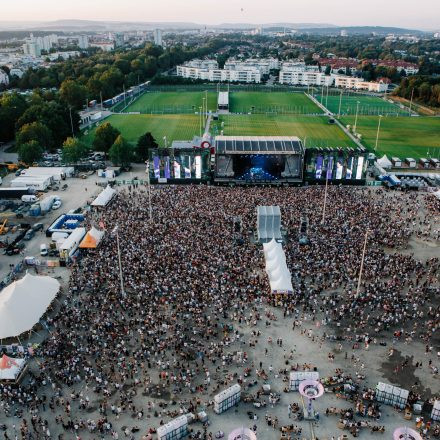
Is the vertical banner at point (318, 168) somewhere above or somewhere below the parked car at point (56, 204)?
above

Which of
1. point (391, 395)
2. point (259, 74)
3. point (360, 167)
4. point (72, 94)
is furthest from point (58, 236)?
point (259, 74)

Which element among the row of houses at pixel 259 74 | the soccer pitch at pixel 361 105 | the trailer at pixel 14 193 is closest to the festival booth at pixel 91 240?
the trailer at pixel 14 193

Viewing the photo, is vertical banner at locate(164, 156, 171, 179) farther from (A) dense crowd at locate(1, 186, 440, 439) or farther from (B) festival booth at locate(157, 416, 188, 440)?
(B) festival booth at locate(157, 416, 188, 440)

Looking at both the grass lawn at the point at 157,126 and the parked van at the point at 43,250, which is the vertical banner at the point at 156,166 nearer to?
the grass lawn at the point at 157,126

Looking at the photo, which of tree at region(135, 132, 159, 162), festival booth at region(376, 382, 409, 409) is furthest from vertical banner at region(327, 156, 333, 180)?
festival booth at region(376, 382, 409, 409)

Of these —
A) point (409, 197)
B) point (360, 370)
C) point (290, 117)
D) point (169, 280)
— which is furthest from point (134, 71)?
point (360, 370)

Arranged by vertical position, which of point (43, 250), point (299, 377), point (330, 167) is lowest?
point (43, 250)

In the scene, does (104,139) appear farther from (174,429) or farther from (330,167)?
(174,429)
